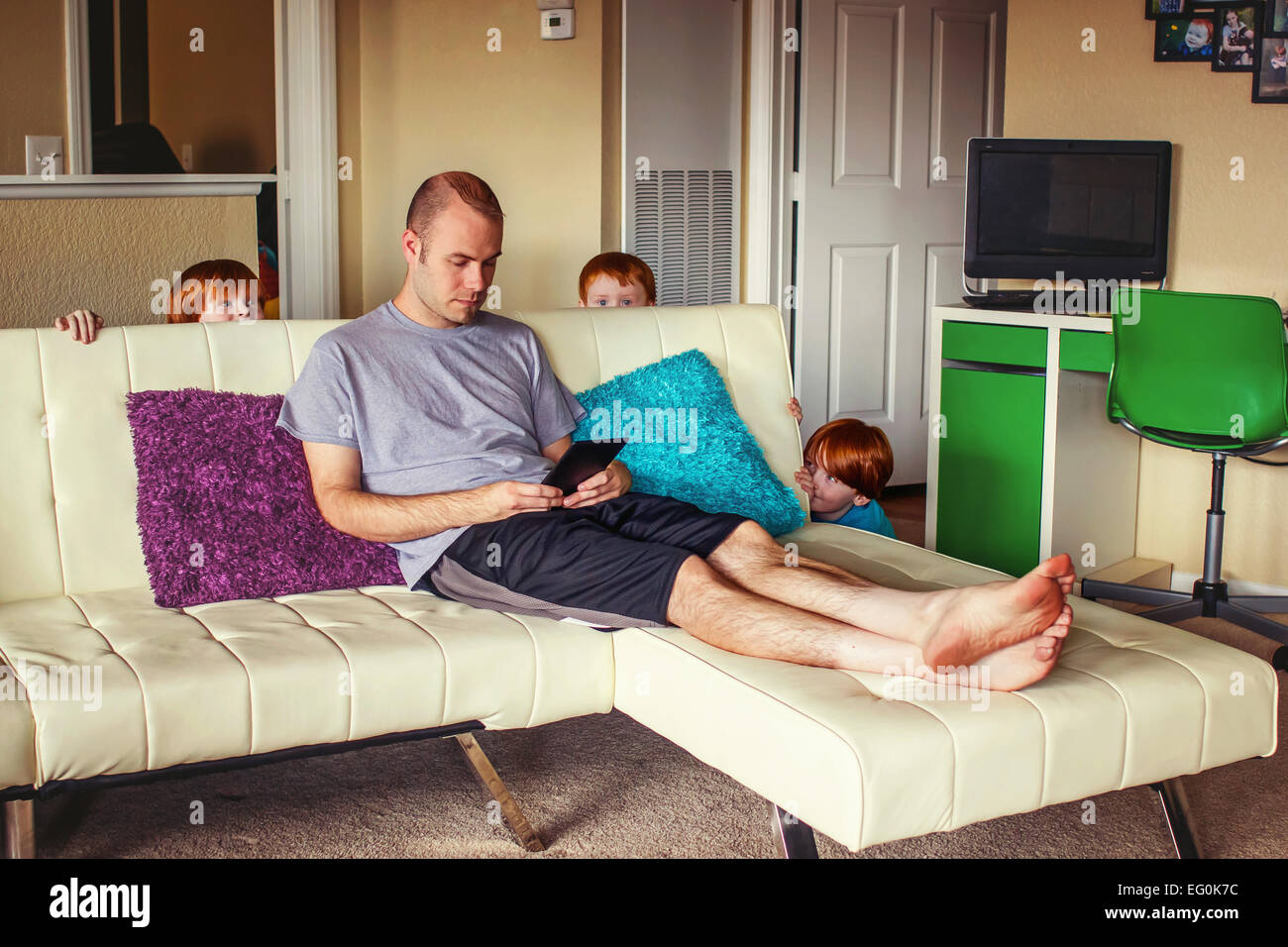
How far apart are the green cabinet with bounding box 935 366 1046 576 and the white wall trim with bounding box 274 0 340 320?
1.88 meters

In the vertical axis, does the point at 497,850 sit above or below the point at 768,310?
below

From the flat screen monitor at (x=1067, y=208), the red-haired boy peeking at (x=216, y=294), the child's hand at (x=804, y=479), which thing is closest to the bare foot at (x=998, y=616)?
the child's hand at (x=804, y=479)

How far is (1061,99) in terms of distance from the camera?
3.96m

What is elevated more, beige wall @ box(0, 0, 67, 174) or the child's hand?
beige wall @ box(0, 0, 67, 174)

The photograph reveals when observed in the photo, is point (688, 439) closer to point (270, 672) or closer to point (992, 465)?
point (270, 672)

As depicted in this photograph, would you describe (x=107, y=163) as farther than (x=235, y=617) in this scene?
Yes

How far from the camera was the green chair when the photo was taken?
3.09 m

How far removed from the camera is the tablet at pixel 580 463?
7.15ft

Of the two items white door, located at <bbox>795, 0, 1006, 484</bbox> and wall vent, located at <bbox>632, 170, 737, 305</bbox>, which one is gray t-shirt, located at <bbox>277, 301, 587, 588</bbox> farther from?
white door, located at <bbox>795, 0, 1006, 484</bbox>

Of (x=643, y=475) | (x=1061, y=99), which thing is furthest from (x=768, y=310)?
(x=1061, y=99)

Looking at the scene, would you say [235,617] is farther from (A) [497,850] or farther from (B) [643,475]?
(B) [643,475]

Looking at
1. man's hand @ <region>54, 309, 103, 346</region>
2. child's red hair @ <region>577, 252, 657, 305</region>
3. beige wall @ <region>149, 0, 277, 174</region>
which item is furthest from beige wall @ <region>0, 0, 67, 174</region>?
man's hand @ <region>54, 309, 103, 346</region>
